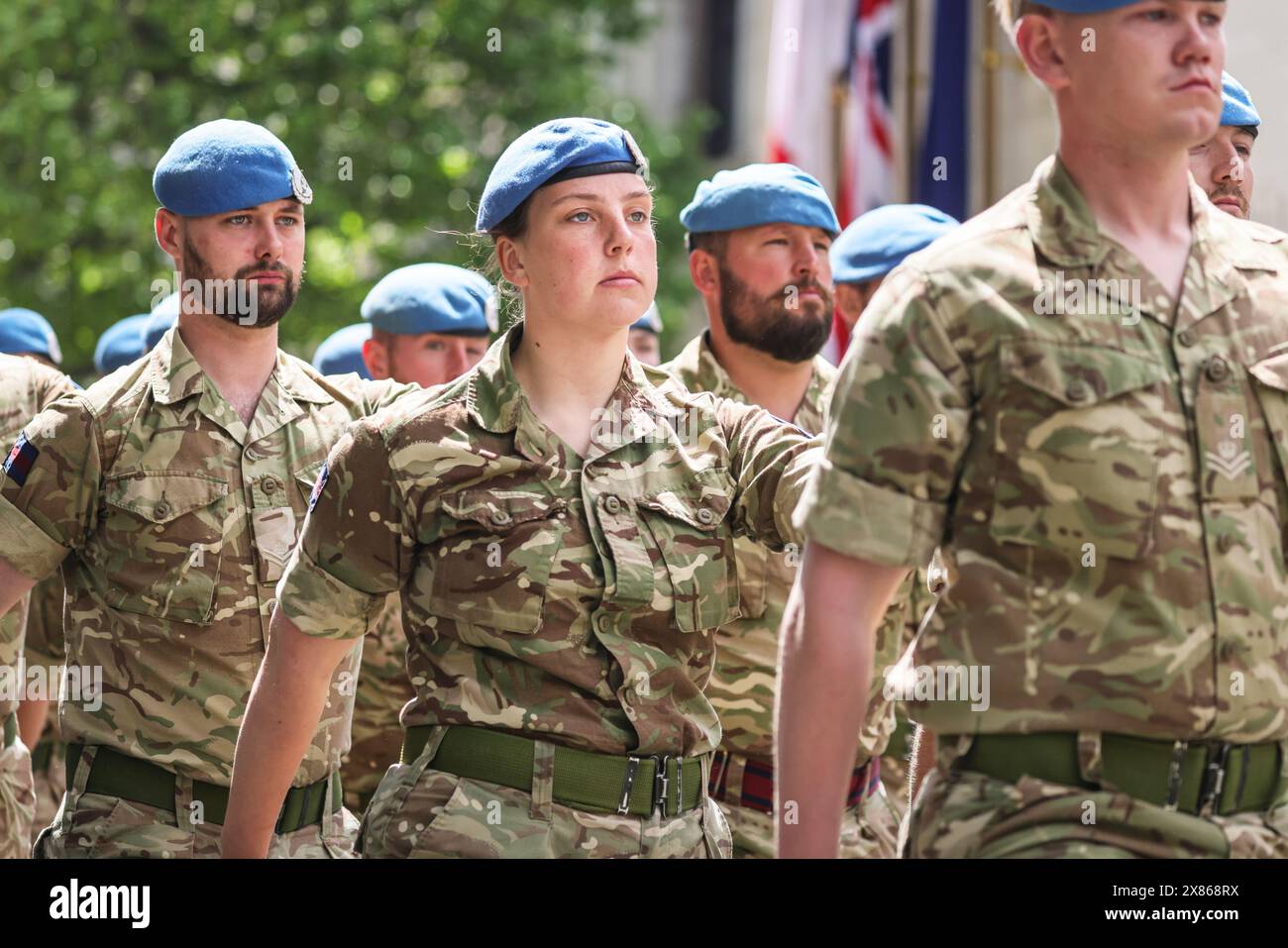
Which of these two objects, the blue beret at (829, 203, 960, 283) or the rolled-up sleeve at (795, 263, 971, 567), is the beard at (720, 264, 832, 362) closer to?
the blue beret at (829, 203, 960, 283)

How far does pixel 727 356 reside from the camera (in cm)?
650

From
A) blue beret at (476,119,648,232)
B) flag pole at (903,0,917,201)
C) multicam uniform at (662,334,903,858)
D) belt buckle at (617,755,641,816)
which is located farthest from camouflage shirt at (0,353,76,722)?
flag pole at (903,0,917,201)

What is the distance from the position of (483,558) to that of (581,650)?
0.84ft

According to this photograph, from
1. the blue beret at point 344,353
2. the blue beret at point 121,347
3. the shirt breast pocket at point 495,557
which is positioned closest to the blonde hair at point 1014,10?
the shirt breast pocket at point 495,557

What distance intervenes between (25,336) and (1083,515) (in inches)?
315

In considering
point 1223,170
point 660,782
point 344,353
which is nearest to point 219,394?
point 660,782

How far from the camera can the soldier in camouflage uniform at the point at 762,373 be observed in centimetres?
587

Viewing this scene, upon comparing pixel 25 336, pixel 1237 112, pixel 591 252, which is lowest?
pixel 25 336

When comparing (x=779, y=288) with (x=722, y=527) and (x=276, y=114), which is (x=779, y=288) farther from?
(x=276, y=114)

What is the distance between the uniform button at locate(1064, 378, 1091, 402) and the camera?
10.9ft

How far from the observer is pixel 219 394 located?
555cm
